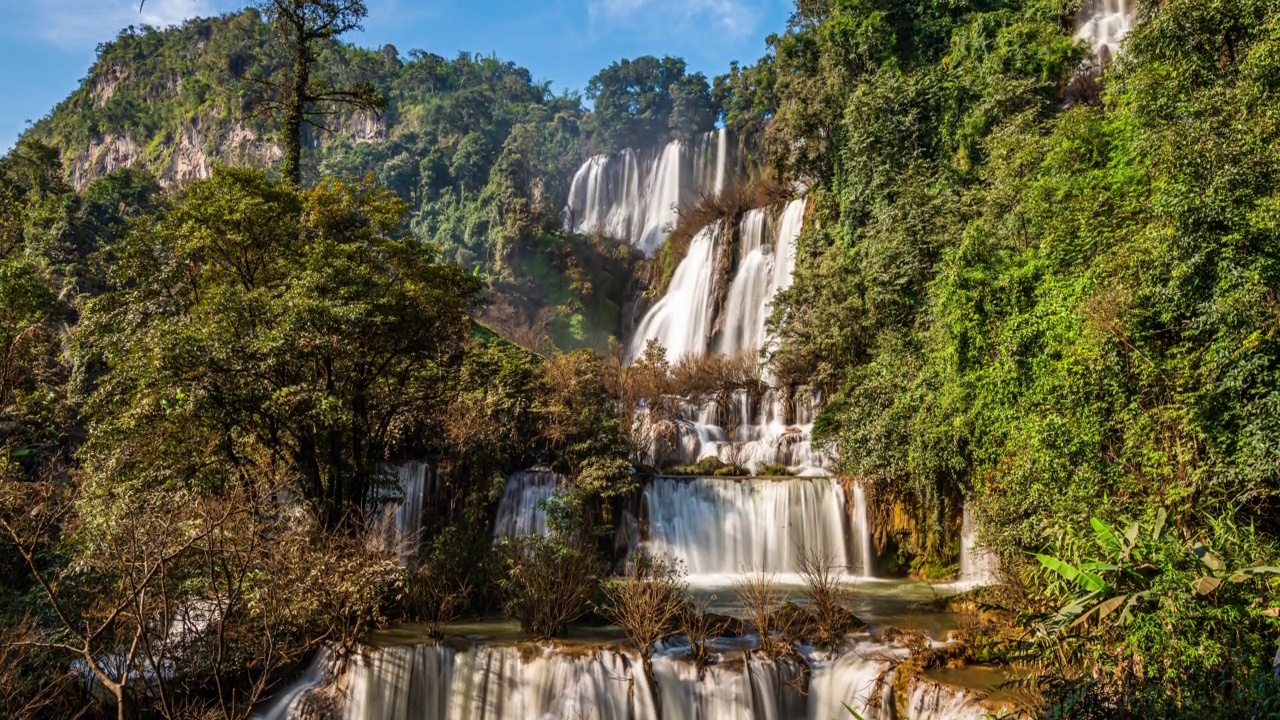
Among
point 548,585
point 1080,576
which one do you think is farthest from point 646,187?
point 1080,576

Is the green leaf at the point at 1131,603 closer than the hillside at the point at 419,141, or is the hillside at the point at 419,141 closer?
the green leaf at the point at 1131,603

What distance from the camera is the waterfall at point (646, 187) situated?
43.8 metres

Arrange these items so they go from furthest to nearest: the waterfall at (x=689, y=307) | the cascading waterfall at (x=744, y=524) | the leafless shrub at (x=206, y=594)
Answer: the waterfall at (x=689, y=307) < the cascading waterfall at (x=744, y=524) < the leafless shrub at (x=206, y=594)

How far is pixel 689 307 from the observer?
102 ft

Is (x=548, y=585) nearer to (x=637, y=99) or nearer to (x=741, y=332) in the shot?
(x=741, y=332)

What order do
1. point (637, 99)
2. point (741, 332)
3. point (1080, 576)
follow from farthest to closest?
point (637, 99), point (741, 332), point (1080, 576)

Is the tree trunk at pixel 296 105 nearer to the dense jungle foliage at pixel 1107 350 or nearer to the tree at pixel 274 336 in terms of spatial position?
the tree at pixel 274 336

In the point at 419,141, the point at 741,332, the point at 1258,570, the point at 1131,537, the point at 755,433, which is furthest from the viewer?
the point at 419,141

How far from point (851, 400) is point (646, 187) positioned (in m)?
32.9

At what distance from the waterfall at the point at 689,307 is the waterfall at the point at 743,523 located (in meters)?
11.6

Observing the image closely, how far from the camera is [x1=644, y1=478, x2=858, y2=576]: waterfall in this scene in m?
16.4

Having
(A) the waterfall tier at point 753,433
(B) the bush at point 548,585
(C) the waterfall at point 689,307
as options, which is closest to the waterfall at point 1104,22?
(C) the waterfall at point 689,307

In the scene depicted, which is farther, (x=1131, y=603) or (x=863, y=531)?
(x=863, y=531)

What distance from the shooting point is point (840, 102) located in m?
25.1
